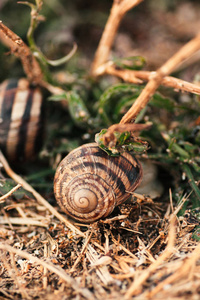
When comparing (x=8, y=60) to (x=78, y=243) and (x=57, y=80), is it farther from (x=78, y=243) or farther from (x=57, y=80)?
(x=78, y=243)

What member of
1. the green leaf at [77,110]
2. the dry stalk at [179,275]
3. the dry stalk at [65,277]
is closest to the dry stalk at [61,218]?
the dry stalk at [65,277]

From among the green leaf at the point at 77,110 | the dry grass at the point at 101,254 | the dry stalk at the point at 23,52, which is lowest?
the dry grass at the point at 101,254

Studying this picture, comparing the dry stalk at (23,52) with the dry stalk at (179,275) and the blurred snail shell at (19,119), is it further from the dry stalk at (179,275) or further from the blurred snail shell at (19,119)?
the dry stalk at (179,275)

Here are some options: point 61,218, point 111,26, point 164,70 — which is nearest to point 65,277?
point 61,218

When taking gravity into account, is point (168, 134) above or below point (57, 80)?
below

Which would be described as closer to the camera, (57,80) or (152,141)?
(152,141)

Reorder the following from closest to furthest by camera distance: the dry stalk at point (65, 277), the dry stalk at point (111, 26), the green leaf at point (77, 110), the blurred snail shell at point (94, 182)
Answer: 1. the dry stalk at point (65, 277)
2. the blurred snail shell at point (94, 182)
3. the dry stalk at point (111, 26)
4. the green leaf at point (77, 110)

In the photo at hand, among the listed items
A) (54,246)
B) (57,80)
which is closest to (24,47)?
(57,80)
